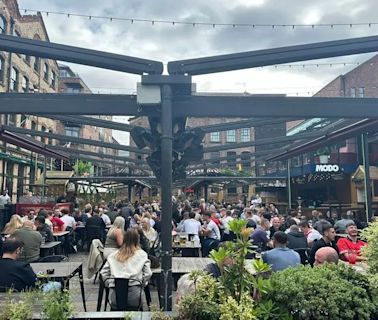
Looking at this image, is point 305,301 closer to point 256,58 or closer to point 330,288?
point 330,288

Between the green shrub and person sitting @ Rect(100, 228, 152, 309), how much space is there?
2014 mm

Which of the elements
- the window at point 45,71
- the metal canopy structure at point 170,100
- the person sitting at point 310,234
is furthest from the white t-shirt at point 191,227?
the window at point 45,71

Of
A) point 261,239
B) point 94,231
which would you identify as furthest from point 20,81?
point 261,239

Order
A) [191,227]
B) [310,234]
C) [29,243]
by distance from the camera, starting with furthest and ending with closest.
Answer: [191,227] → [310,234] → [29,243]

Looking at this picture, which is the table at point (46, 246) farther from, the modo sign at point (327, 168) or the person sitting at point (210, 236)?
the modo sign at point (327, 168)

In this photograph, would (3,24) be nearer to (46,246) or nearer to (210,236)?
(46,246)

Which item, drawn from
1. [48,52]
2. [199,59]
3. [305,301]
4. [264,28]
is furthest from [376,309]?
[264,28]

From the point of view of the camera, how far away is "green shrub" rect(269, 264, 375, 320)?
288 cm

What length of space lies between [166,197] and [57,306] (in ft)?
6.37

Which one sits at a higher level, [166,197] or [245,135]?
[245,135]

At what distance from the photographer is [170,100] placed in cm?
459

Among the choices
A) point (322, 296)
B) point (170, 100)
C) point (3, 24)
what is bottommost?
point (322, 296)

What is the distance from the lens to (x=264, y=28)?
29.7 feet

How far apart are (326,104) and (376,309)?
2.75m
